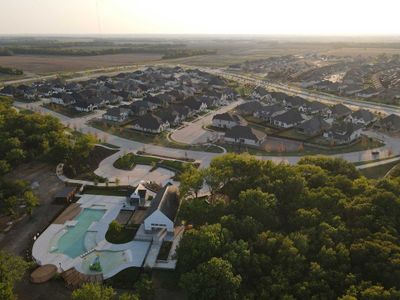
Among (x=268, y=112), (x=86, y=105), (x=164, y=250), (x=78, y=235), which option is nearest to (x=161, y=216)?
(x=164, y=250)

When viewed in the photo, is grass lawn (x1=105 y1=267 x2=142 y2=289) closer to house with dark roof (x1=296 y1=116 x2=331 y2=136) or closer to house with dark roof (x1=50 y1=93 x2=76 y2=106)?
house with dark roof (x1=296 y1=116 x2=331 y2=136)

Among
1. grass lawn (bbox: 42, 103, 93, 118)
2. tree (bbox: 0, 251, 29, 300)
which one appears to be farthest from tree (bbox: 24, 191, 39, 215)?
grass lawn (bbox: 42, 103, 93, 118)

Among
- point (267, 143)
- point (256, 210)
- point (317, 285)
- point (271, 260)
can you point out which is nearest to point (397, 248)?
point (317, 285)

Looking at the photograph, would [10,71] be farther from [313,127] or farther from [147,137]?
[313,127]

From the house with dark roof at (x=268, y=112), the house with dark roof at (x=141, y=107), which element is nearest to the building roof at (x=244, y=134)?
the house with dark roof at (x=268, y=112)

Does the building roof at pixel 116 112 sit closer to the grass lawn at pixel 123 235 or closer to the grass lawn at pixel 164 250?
the grass lawn at pixel 123 235
